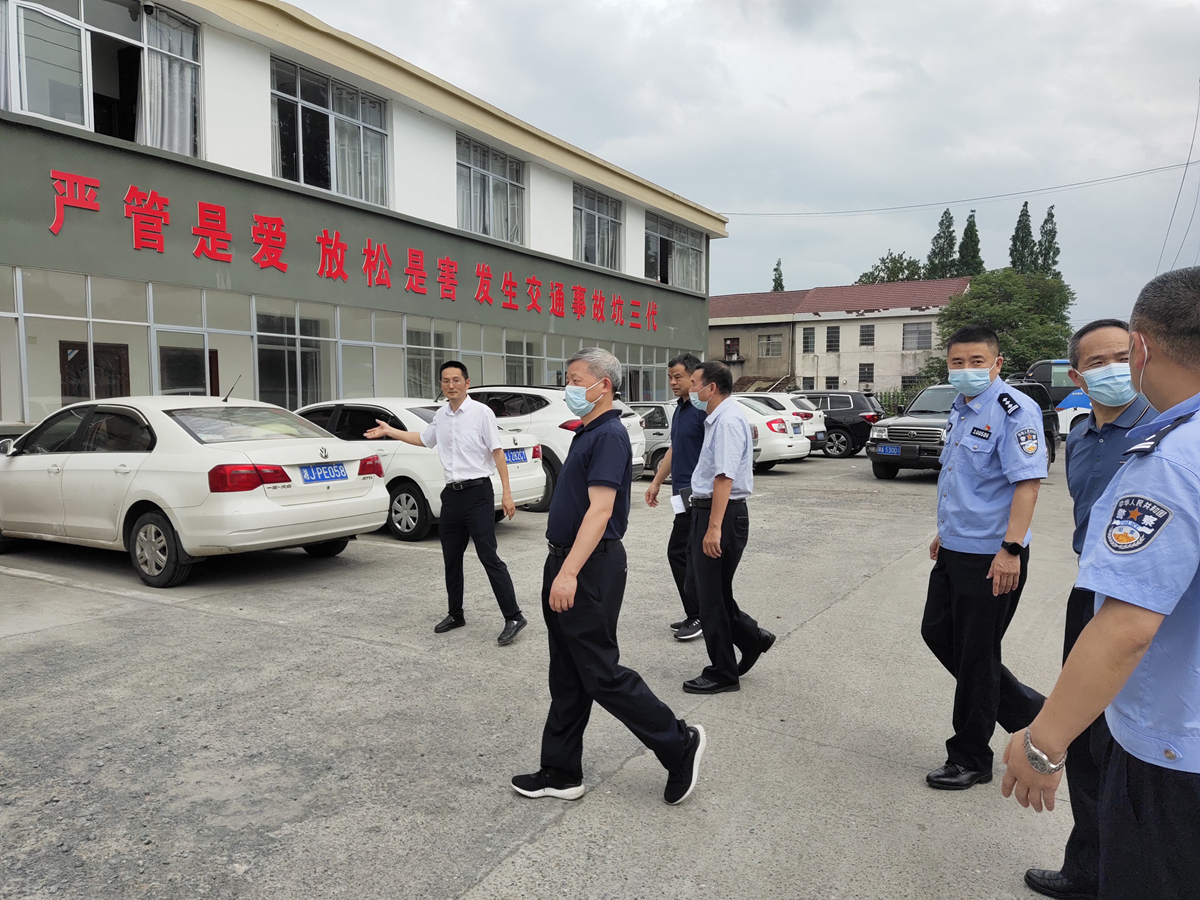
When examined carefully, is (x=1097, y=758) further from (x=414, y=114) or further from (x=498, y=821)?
(x=414, y=114)

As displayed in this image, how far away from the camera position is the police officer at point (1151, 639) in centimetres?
153

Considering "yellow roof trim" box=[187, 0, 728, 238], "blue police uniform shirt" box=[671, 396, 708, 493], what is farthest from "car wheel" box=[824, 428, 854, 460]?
"blue police uniform shirt" box=[671, 396, 708, 493]

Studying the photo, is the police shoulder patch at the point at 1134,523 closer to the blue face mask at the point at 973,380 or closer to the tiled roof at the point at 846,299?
the blue face mask at the point at 973,380

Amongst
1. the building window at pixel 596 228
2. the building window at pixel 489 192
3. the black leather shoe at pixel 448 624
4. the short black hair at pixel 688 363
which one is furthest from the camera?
the building window at pixel 596 228

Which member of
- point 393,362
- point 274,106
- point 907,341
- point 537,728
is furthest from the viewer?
point 907,341

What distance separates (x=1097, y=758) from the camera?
225 cm

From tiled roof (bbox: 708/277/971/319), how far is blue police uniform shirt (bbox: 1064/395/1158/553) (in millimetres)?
43638

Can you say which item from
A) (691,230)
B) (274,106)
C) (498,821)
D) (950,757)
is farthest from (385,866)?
(691,230)

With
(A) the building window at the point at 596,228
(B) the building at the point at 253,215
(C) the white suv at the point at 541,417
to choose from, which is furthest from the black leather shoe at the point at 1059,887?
(A) the building window at the point at 596,228

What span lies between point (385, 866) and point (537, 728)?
1254 mm

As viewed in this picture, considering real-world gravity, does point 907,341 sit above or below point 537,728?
above

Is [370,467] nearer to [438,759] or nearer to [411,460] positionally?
[411,460]

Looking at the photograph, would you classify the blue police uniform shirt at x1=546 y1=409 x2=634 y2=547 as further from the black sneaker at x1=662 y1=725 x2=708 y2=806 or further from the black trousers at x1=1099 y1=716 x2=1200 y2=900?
the black trousers at x1=1099 y1=716 x2=1200 y2=900

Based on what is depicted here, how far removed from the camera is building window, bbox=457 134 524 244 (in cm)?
2086
